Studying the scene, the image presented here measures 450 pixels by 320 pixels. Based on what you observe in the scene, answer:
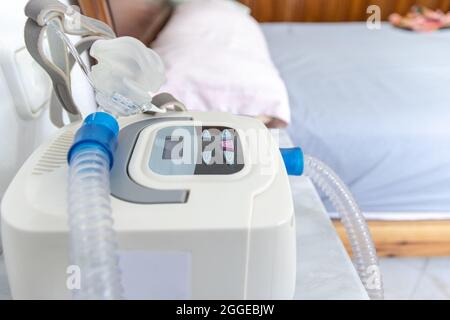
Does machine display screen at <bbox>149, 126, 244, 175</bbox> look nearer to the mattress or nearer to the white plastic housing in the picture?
the white plastic housing

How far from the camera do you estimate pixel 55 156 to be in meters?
0.40

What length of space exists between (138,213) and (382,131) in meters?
0.85

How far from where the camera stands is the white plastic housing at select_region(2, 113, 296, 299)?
32cm

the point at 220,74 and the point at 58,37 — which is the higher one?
the point at 58,37

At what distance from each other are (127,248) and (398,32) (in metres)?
1.86

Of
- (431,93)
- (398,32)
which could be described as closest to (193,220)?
(431,93)

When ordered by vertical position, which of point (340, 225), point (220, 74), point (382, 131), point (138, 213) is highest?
point (138, 213)

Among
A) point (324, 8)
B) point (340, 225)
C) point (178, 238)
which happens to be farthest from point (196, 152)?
point (324, 8)

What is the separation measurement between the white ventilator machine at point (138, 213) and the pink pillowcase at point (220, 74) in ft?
1.59

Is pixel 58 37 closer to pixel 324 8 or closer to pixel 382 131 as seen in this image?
pixel 382 131

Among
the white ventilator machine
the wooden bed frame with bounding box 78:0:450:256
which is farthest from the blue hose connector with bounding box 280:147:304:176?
the wooden bed frame with bounding box 78:0:450:256

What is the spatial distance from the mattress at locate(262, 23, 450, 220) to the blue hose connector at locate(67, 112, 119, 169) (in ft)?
2.31

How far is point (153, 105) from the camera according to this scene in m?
0.52
